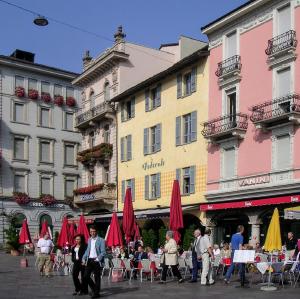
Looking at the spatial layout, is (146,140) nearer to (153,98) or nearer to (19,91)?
(153,98)

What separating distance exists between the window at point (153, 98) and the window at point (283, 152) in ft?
37.6

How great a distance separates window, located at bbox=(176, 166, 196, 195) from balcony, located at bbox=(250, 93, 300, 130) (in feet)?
20.1

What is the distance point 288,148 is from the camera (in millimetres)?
26484

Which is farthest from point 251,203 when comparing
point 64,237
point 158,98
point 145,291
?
point 145,291

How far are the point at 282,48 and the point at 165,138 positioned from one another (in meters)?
11.0

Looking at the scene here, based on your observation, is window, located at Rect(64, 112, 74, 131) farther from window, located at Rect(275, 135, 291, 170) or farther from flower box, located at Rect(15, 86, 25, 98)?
window, located at Rect(275, 135, 291, 170)

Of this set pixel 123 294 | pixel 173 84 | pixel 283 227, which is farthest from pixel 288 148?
pixel 123 294

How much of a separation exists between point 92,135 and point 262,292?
3250cm

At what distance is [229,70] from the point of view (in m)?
30.2

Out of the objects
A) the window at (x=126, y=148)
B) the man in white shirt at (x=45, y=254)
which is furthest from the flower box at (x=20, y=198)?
the man in white shirt at (x=45, y=254)

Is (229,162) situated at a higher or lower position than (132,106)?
lower

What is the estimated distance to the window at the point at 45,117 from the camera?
56188 millimetres

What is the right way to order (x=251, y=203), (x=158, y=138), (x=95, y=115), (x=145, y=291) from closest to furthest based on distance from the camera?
1. (x=145, y=291)
2. (x=251, y=203)
3. (x=158, y=138)
4. (x=95, y=115)

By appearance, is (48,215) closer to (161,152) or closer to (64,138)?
(64,138)
